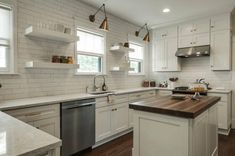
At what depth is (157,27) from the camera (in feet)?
17.5

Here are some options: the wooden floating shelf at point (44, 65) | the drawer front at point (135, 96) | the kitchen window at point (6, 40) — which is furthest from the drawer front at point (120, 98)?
the kitchen window at point (6, 40)

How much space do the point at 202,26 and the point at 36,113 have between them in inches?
175

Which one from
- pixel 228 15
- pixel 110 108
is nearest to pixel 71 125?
pixel 110 108

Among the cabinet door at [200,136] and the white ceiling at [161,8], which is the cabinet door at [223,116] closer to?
the cabinet door at [200,136]

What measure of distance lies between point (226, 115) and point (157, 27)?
3.12m

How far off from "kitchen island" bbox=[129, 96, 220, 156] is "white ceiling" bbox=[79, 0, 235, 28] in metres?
2.46

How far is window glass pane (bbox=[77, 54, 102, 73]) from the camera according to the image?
362 cm

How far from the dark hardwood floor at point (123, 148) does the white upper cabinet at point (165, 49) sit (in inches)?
87.7

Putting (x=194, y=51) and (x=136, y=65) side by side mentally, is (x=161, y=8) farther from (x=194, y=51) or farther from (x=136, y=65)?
(x=136, y=65)

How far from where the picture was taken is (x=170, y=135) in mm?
1846

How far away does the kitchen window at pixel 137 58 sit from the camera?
5148 mm

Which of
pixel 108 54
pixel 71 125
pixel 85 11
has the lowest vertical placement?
pixel 71 125

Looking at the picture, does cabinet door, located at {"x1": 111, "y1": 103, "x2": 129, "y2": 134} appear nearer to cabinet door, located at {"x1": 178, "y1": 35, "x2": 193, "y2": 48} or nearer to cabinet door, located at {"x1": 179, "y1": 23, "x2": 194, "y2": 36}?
cabinet door, located at {"x1": 178, "y1": 35, "x2": 193, "y2": 48}

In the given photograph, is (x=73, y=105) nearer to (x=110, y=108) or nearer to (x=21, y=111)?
(x=21, y=111)
